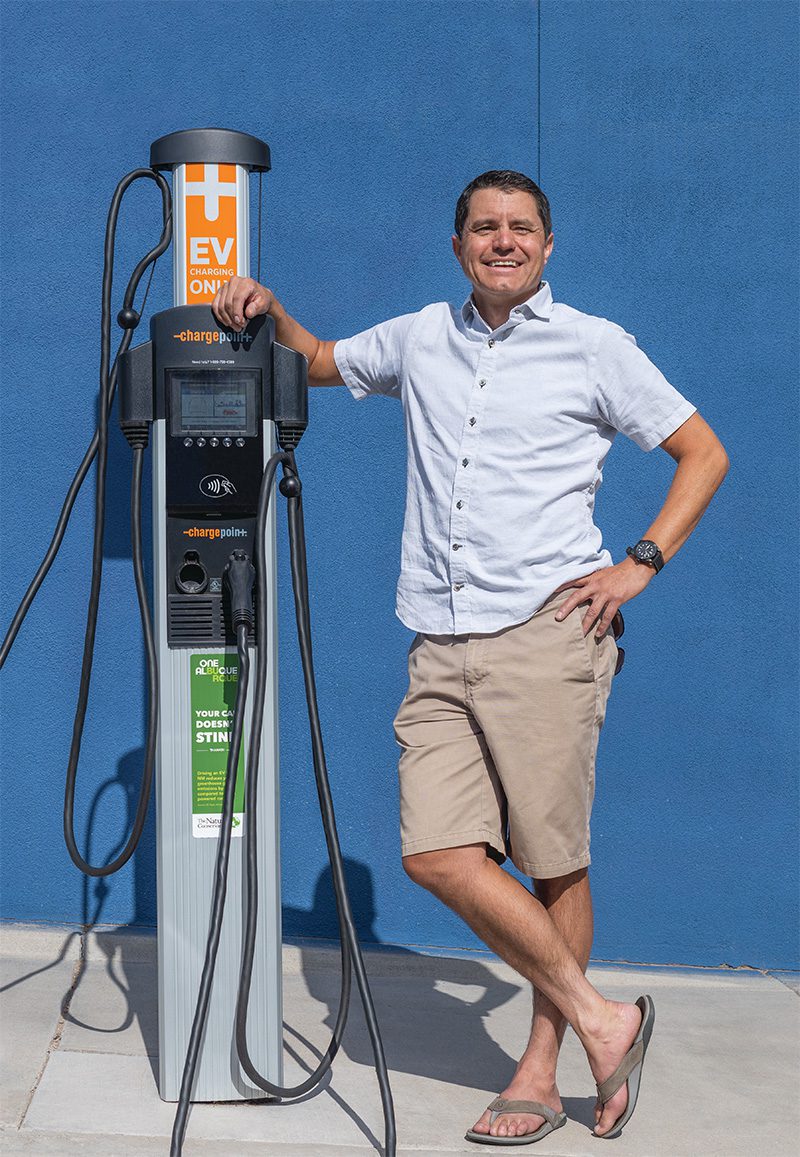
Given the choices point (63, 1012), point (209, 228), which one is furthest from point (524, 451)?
point (63, 1012)

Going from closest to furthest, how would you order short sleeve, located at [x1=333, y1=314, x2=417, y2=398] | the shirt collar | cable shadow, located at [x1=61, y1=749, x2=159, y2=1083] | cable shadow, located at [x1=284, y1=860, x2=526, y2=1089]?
the shirt collar, short sleeve, located at [x1=333, y1=314, x2=417, y2=398], cable shadow, located at [x1=284, y1=860, x2=526, y2=1089], cable shadow, located at [x1=61, y1=749, x2=159, y2=1083]

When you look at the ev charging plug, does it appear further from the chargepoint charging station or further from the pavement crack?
the pavement crack

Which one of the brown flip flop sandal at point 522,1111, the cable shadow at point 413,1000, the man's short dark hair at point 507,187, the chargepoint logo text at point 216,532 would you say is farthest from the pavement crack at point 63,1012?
the man's short dark hair at point 507,187

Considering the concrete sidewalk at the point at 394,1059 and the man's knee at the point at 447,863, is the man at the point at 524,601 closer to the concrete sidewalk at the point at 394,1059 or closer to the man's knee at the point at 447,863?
the man's knee at the point at 447,863

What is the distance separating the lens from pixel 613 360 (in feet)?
9.38

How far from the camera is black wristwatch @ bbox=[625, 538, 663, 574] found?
2.87 metres

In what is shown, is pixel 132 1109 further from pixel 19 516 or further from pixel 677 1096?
pixel 19 516

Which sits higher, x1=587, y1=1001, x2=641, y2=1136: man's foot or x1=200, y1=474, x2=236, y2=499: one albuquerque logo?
x1=200, y1=474, x2=236, y2=499: one albuquerque logo

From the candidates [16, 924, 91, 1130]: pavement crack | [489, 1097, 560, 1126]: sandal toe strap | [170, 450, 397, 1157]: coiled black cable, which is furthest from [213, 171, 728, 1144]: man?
[16, 924, 91, 1130]: pavement crack

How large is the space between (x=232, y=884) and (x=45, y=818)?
1.15 meters

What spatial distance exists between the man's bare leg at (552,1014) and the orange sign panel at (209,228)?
1.39 metres

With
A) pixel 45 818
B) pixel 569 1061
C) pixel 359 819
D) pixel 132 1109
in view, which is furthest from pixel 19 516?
pixel 569 1061

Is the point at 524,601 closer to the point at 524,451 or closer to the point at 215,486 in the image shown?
the point at 524,451

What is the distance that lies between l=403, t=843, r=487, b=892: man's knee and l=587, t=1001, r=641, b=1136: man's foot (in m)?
0.38
